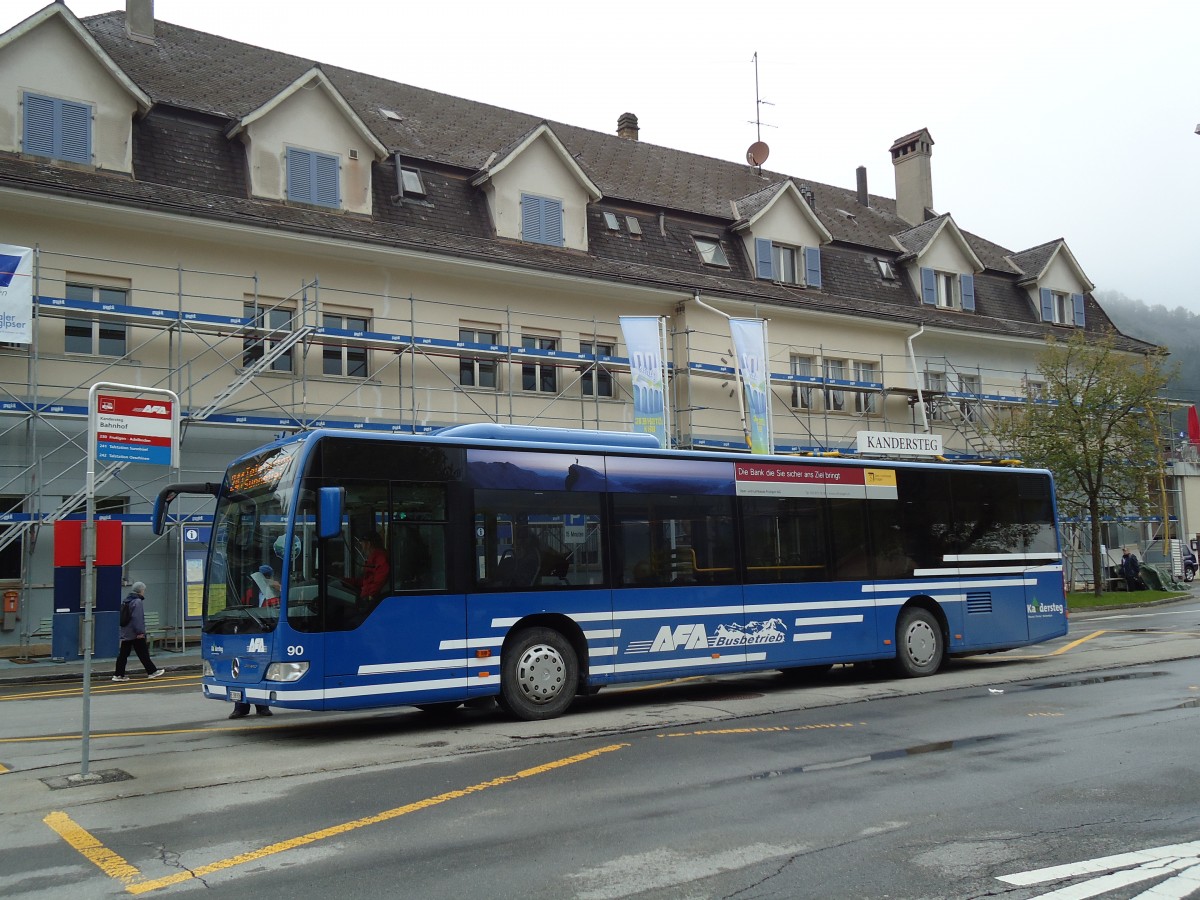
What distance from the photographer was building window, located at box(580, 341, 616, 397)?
27.6 metres

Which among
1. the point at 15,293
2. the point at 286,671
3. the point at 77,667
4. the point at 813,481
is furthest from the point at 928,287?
the point at 286,671

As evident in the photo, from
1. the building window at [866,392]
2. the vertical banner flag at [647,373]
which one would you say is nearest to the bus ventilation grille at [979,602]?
the vertical banner flag at [647,373]

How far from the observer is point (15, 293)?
1894cm

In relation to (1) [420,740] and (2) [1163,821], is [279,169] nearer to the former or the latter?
(1) [420,740]

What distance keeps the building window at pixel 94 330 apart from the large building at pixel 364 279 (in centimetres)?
4

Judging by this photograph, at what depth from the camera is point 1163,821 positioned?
6.62m

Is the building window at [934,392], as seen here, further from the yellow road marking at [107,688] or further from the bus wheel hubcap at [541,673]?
the bus wheel hubcap at [541,673]

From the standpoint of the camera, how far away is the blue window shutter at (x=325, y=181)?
23969 mm

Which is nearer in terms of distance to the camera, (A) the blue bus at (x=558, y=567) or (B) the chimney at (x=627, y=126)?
(A) the blue bus at (x=558, y=567)

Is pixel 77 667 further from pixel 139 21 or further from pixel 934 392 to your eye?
pixel 934 392

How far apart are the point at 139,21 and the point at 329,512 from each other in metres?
21.3

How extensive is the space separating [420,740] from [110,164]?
1616cm

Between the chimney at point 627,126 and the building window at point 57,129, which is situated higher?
the chimney at point 627,126

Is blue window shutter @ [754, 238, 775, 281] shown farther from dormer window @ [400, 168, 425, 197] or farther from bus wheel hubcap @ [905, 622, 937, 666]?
bus wheel hubcap @ [905, 622, 937, 666]
